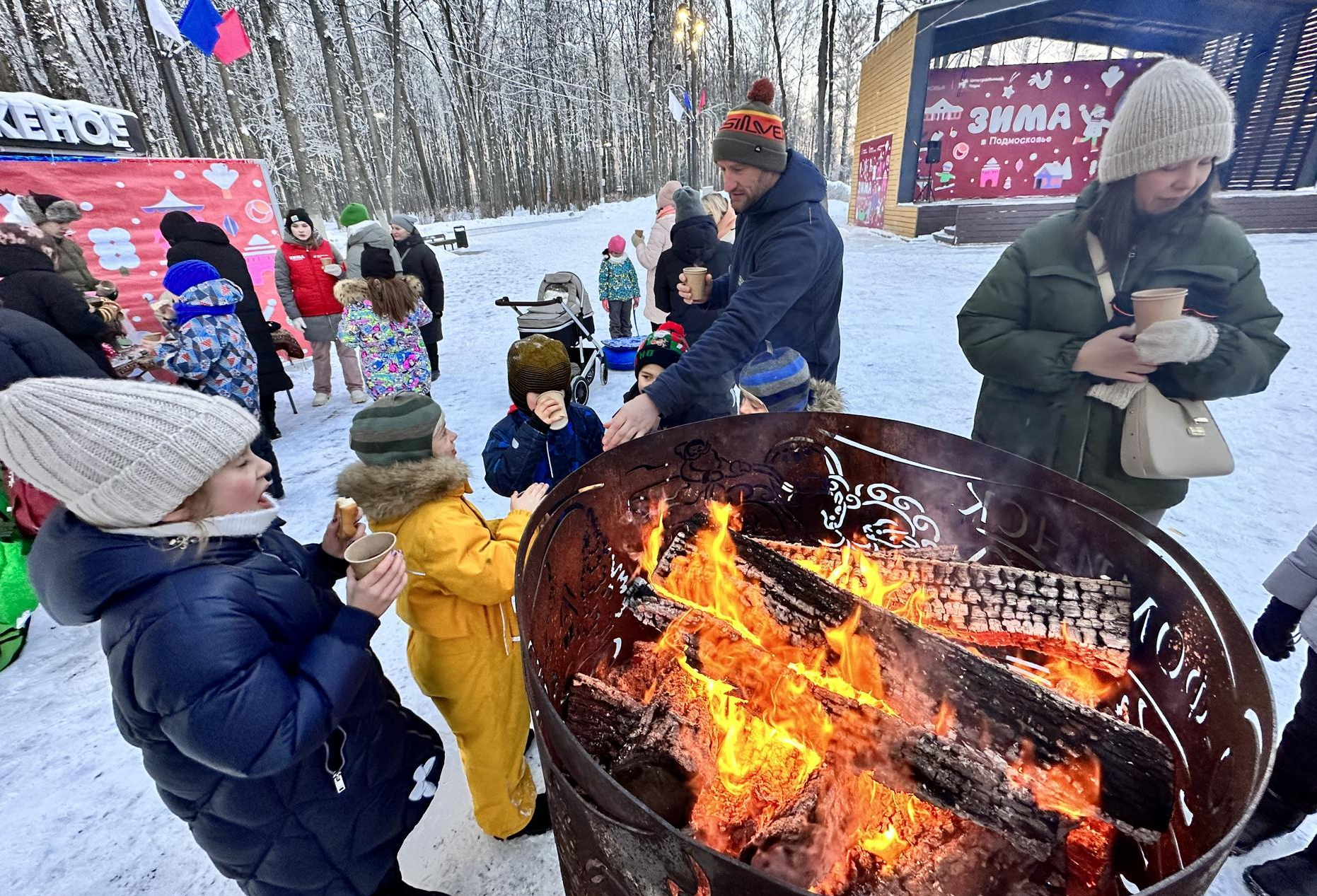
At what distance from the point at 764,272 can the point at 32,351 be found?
3879 mm

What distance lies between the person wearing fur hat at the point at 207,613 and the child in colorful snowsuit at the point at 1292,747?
267 cm

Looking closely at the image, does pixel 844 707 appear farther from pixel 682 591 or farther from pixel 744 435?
pixel 744 435

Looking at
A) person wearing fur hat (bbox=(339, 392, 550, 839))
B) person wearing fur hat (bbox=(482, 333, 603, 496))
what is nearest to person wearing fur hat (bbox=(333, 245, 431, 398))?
person wearing fur hat (bbox=(482, 333, 603, 496))

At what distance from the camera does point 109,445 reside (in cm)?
110

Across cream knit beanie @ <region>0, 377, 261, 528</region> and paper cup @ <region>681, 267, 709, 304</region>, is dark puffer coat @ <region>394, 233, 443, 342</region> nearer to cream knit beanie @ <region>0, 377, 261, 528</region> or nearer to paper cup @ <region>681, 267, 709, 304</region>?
paper cup @ <region>681, 267, 709, 304</region>

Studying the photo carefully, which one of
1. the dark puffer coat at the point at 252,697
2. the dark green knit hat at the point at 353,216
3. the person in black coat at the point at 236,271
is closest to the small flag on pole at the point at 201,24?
the dark green knit hat at the point at 353,216

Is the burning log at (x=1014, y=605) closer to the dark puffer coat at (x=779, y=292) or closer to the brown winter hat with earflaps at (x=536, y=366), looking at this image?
the dark puffer coat at (x=779, y=292)

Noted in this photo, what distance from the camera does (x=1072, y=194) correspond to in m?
14.3

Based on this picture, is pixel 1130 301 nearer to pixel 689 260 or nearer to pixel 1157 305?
pixel 1157 305

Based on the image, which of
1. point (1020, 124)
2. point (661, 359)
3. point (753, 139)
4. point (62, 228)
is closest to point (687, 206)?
point (661, 359)

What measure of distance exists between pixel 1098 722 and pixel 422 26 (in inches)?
1104

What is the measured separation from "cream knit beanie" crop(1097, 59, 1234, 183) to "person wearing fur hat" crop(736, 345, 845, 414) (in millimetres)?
1186

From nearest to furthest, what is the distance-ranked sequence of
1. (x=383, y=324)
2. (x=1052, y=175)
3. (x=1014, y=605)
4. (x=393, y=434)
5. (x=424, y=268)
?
1. (x=1014, y=605)
2. (x=393, y=434)
3. (x=383, y=324)
4. (x=424, y=268)
5. (x=1052, y=175)

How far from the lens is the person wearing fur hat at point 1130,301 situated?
1.58 meters
